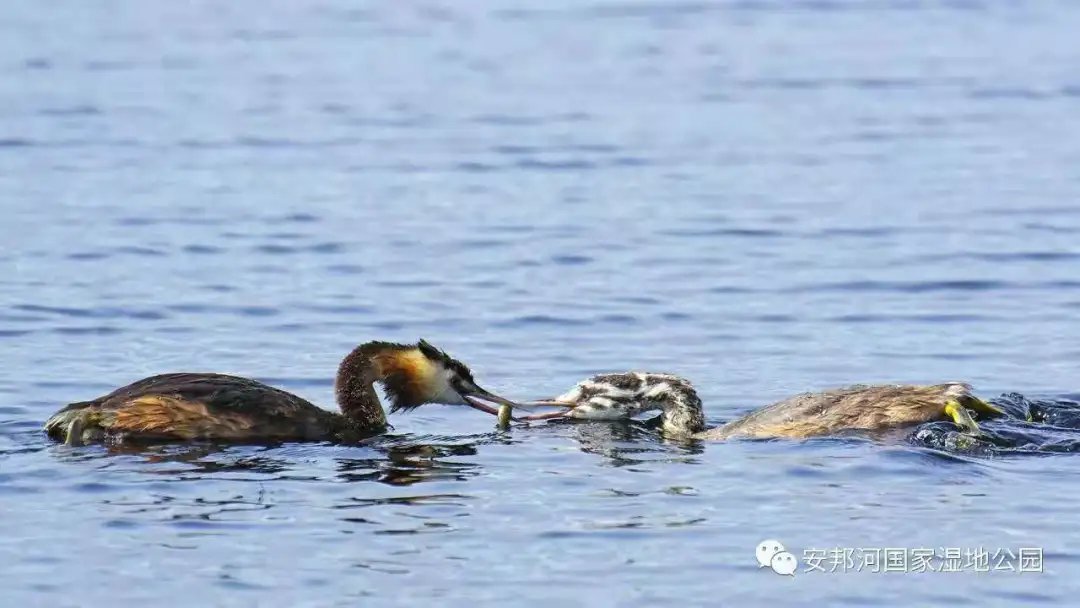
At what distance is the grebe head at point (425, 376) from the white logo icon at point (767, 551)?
3297 mm

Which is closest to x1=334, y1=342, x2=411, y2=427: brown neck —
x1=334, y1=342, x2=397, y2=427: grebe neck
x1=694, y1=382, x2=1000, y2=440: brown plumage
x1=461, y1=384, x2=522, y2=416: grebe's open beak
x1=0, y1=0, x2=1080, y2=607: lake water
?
x1=334, y1=342, x2=397, y2=427: grebe neck

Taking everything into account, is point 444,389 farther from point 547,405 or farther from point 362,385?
point 547,405

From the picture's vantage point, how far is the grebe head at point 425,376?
476 inches

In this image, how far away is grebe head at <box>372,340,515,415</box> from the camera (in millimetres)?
12078

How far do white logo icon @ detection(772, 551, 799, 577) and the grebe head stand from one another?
3.47 m

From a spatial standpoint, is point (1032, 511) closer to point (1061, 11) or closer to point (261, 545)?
point (261, 545)

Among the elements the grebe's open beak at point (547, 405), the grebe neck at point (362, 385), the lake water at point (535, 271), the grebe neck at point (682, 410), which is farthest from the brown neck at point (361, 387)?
the grebe neck at point (682, 410)

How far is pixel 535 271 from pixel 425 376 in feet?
13.2

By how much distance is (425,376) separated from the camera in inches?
477

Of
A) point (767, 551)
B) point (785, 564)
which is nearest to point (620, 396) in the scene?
point (767, 551)

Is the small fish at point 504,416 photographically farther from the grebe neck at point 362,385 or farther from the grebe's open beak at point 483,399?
the grebe neck at point 362,385

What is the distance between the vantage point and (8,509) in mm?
9555

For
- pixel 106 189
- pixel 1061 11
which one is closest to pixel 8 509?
pixel 106 189

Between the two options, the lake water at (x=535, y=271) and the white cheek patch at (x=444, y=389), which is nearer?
the lake water at (x=535, y=271)
